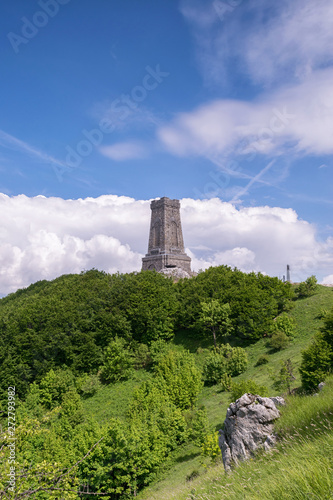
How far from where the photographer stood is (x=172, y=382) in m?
36.2

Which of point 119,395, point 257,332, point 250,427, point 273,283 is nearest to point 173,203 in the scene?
point 273,283

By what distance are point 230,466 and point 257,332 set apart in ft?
130

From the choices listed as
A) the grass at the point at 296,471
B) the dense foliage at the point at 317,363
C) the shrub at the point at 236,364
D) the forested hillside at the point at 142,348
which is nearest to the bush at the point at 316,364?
the dense foliage at the point at 317,363

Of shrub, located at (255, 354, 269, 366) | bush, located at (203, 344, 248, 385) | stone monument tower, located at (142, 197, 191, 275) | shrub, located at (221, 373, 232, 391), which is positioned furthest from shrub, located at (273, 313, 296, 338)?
stone monument tower, located at (142, 197, 191, 275)

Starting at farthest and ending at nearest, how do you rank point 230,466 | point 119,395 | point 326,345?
1. point 119,395
2. point 326,345
3. point 230,466

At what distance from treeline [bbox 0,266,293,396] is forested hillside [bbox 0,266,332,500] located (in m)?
0.17

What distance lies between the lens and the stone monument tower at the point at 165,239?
89.0 m

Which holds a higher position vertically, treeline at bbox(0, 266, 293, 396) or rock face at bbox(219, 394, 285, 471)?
treeline at bbox(0, 266, 293, 396)

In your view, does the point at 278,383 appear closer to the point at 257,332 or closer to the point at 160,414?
the point at 160,414

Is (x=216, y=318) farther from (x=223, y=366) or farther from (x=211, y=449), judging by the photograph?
(x=211, y=449)

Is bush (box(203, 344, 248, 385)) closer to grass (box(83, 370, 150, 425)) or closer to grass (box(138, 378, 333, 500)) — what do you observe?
grass (box(83, 370, 150, 425))

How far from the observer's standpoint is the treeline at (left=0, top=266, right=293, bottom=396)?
4844cm

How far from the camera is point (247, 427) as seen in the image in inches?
443

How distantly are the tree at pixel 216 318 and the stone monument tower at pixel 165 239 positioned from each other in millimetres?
37581
